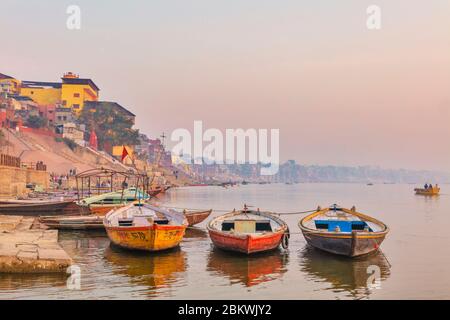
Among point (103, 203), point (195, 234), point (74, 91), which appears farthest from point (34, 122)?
point (195, 234)

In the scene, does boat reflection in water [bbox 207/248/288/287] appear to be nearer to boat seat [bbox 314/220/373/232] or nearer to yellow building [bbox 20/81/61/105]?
boat seat [bbox 314/220/373/232]

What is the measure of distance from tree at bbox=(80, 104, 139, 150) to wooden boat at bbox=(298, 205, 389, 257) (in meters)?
121

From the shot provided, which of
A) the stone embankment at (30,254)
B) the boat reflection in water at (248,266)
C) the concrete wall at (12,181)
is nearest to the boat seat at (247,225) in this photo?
the boat reflection in water at (248,266)

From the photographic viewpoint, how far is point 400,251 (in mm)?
28797

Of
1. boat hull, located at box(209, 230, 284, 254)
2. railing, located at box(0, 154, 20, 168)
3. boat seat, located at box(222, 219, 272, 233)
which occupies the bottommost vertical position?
boat hull, located at box(209, 230, 284, 254)

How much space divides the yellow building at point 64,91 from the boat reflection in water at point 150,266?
125426mm

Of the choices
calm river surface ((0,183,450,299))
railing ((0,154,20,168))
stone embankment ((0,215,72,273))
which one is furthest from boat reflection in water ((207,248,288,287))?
railing ((0,154,20,168))

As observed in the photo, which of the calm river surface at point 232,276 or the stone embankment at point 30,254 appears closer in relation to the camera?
the calm river surface at point 232,276

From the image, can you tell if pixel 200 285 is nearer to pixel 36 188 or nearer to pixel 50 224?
pixel 50 224

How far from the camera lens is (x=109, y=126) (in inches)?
5822

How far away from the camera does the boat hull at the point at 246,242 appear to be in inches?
901

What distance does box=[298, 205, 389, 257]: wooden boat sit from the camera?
22594 millimetres

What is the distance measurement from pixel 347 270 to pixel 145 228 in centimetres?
934

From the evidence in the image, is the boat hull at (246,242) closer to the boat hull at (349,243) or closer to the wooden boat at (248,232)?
the wooden boat at (248,232)
